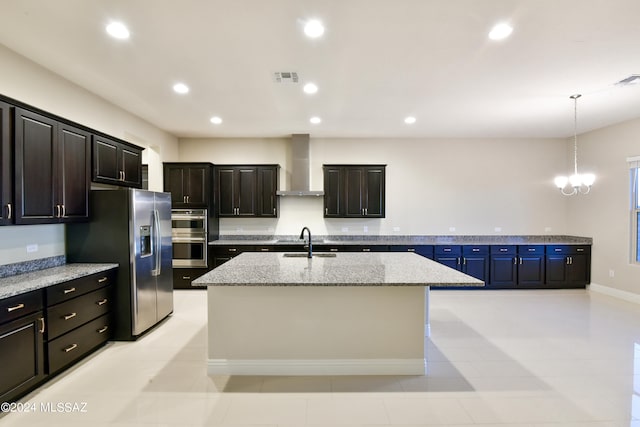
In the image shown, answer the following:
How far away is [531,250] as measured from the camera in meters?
5.41

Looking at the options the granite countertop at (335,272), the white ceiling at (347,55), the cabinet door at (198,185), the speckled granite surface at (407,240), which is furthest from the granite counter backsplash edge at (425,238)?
the granite countertop at (335,272)

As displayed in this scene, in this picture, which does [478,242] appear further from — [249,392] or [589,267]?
[249,392]

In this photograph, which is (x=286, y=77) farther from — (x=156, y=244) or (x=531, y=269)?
(x=531, y=269)

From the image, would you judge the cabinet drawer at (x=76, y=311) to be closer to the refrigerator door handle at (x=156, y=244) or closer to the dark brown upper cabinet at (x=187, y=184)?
the refrigerator door handle at (x=156, y=244)

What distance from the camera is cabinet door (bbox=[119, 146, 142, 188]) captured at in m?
3.68

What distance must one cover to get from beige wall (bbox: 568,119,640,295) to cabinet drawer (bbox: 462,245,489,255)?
1.89m

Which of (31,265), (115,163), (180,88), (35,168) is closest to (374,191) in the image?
(180,88)

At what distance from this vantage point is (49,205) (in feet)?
8.98

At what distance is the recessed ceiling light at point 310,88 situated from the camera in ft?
11.3

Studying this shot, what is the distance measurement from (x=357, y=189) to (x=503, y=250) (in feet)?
9.33

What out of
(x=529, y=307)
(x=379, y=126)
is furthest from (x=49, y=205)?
(x=529, y=307)

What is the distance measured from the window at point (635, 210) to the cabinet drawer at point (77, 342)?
738 cm

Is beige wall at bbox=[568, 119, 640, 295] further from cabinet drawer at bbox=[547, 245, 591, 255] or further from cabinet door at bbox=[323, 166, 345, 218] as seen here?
cabinet door at bbox=[323, 166, 345, 218]

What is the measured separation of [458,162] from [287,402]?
5.37 meters
